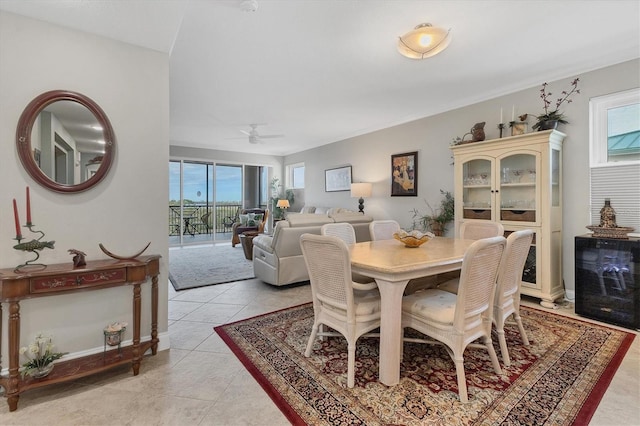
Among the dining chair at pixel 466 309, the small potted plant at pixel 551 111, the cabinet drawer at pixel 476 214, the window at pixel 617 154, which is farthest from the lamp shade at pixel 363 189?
the dining chair at pixel 466 309

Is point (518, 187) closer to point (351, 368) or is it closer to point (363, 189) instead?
point (363, 189)

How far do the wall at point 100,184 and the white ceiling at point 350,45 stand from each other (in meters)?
0.16

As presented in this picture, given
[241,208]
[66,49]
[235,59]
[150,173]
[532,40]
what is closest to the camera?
[66,49]

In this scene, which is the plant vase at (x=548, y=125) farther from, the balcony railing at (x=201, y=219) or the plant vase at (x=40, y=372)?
the balcony railing at (x=201, y=219)

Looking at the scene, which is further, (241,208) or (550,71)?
(241,208)

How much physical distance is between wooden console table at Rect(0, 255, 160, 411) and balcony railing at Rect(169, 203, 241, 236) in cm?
613

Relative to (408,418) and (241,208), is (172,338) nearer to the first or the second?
(408,418)

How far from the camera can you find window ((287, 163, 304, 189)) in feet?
27.7

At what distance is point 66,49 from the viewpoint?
1.95m

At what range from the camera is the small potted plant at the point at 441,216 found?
4.33 m

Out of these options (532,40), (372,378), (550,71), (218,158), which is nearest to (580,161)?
(550,71)

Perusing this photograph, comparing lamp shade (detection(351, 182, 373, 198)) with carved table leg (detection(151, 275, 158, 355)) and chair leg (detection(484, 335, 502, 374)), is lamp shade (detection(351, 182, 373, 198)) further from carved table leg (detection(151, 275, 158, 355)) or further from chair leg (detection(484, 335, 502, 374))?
carved table leg (detection(151, 275, 158, 355))

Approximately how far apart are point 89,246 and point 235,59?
2205mm

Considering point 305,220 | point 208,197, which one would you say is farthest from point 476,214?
point 208,197
